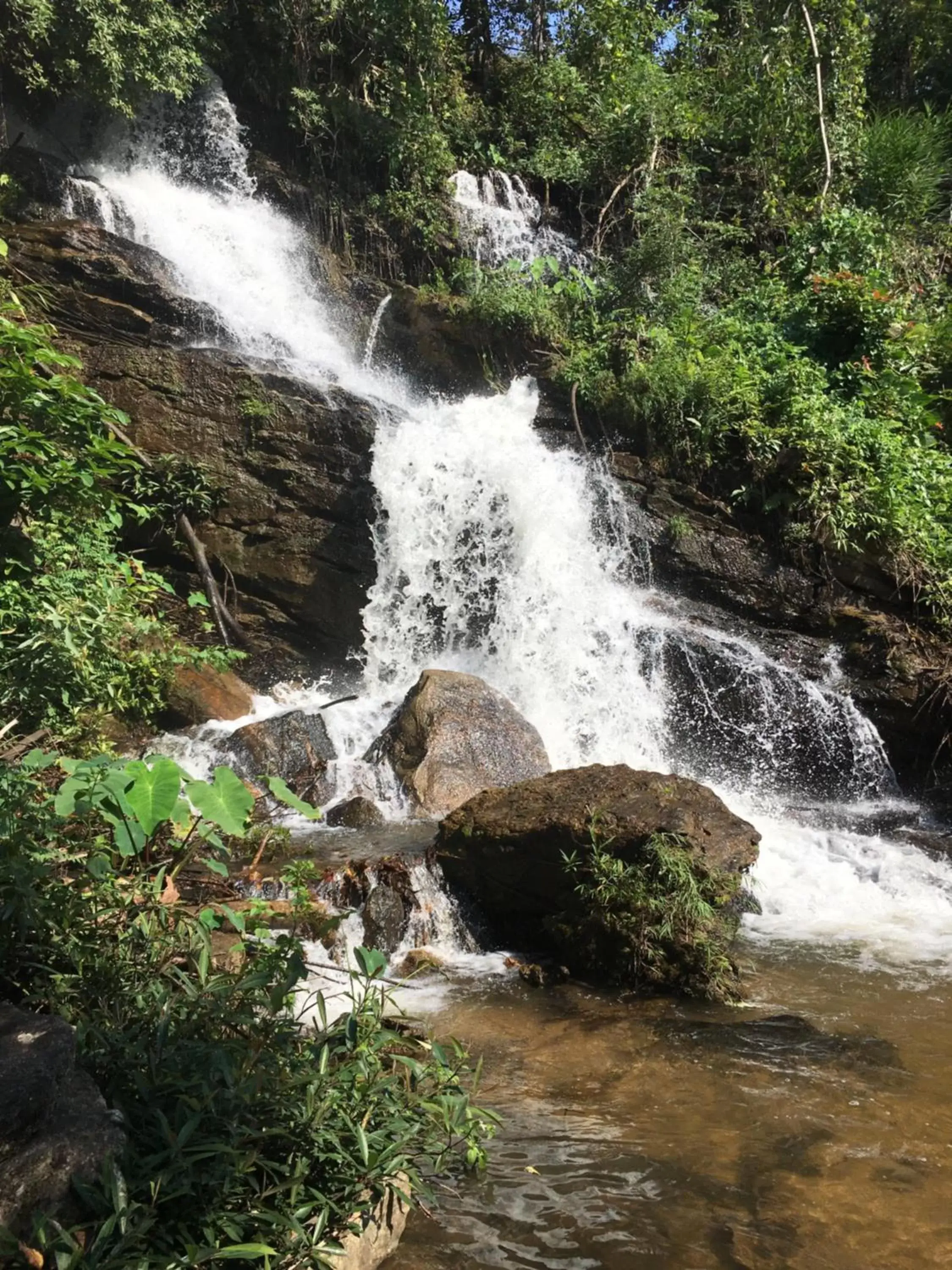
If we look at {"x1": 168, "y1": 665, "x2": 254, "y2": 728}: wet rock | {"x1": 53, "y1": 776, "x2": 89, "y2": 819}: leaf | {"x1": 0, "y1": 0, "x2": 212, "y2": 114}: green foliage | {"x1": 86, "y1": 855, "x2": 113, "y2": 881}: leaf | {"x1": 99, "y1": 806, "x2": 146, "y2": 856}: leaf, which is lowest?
{"x1": 168, "y1": 665, "x2": 254, "y2": 728}: wet rock

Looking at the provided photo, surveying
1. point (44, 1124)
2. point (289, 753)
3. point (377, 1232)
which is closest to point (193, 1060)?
point (44, 1124)

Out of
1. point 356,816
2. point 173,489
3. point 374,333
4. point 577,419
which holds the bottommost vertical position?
point 356,816

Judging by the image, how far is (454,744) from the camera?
7496mm

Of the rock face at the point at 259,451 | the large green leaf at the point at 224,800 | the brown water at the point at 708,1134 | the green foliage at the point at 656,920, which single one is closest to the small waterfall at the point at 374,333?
the rock face at the point at 259,451

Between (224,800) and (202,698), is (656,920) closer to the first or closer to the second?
(224,800)

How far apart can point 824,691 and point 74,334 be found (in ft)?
30.6

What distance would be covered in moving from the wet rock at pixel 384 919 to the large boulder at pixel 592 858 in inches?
15.9

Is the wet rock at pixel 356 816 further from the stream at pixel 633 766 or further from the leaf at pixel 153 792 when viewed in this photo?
the leaf at pixel 153 792

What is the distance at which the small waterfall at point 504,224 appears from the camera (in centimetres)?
1450

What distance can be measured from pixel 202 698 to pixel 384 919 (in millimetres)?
4032

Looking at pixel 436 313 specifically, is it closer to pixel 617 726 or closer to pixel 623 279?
pixel 623 279

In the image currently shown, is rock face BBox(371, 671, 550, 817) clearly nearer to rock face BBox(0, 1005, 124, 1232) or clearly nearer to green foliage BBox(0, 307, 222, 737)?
green foliage BBox(0, 307, 222, 737)

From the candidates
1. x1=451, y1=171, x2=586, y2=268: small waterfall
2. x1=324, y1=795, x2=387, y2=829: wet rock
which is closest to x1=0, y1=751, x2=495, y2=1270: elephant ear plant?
x1=324, y1=795, x2=387, y2=829: wet rock

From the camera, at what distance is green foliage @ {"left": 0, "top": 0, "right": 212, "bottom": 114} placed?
10953mm
